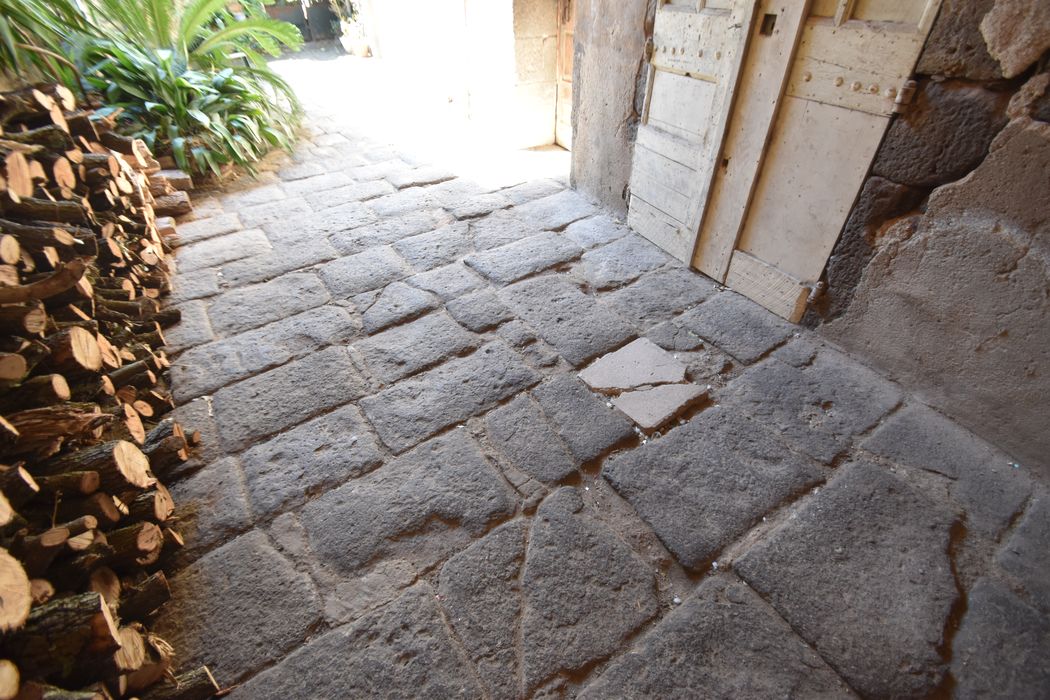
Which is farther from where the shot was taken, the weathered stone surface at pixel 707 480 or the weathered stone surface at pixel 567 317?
the weathered stone surface at pixel 567 317

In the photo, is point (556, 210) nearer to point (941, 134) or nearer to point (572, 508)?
point (941, 134)

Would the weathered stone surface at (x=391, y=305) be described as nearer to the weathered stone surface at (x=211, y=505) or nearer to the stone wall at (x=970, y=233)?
the weathered stone surface at (x=211, y=505)

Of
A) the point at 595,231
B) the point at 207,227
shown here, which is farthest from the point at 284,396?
the point at 595,231

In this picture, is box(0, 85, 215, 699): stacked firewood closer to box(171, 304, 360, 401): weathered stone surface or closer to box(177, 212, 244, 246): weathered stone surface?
box(171, 304, 360, 401): weathered stone surface

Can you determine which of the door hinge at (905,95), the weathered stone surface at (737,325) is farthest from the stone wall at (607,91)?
the door hinge at (905,95)

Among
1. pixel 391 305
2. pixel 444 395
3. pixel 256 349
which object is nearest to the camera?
pixel 444 395

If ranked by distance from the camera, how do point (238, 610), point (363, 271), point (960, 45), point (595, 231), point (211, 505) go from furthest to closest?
point (595, 231), point (363, 271), point (211, 505), point (960, 45), point (238, 610)

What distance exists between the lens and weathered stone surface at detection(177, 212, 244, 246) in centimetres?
314

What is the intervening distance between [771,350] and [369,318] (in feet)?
6.28

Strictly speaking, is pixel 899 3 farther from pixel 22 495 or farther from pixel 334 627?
pixel 22 495

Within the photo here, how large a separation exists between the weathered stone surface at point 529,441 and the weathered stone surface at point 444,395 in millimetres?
87

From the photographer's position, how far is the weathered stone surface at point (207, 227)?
314cm

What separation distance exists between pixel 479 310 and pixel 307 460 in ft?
3.52

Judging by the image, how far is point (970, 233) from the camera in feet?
5.48
